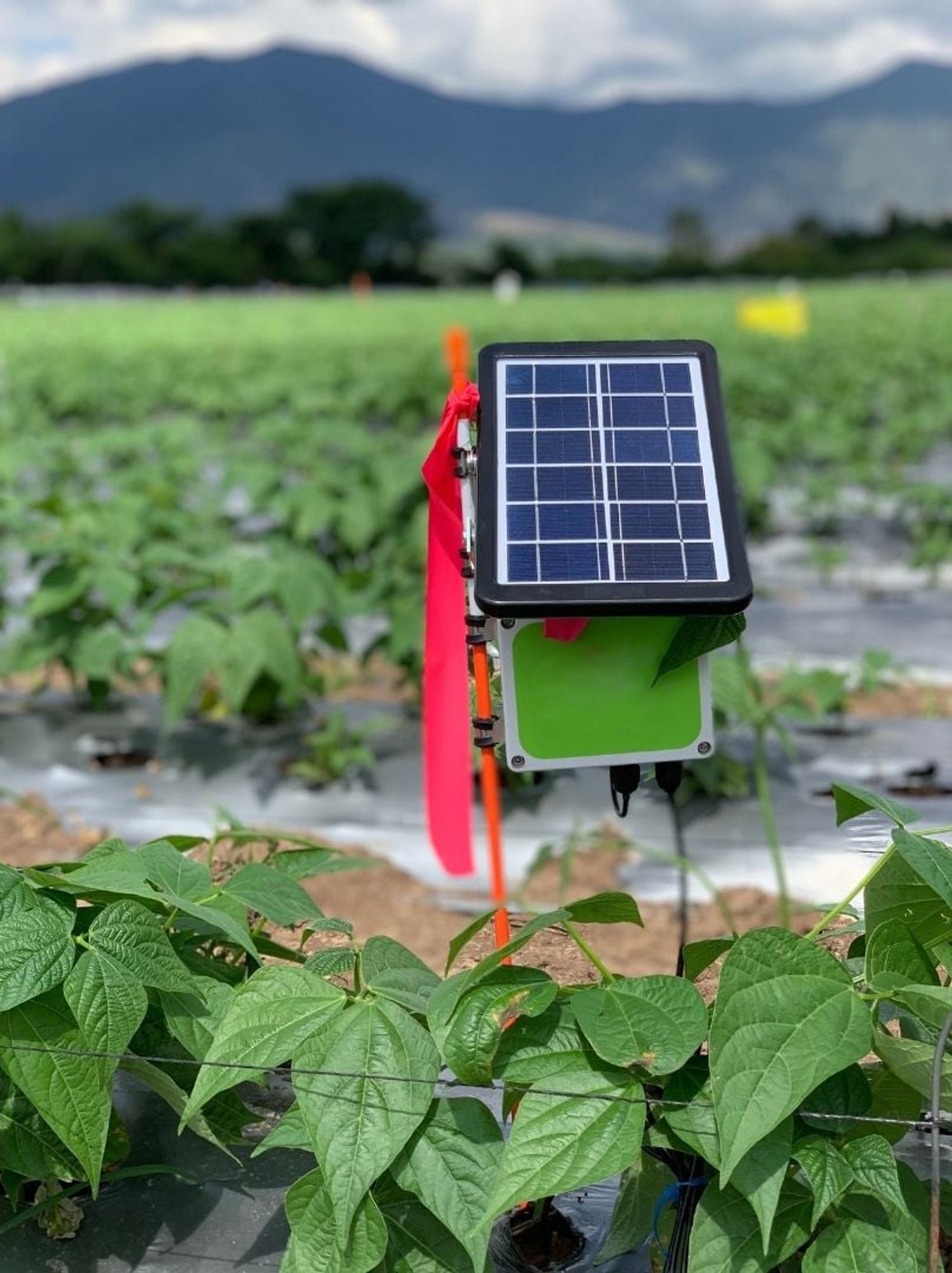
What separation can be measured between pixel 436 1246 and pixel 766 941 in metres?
0.41

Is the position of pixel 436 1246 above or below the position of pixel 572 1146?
below

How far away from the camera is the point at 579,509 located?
1445 millimetres

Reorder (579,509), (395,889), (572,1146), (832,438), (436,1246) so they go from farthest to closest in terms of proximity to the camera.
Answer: (832,438)
(395,889)
(579,509)
(436,1246)
(572,1146)

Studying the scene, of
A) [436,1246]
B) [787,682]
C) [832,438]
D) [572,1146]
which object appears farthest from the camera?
[832,438]

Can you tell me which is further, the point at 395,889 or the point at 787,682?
the point at 787,682

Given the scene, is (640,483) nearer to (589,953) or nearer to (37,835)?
(589,953)

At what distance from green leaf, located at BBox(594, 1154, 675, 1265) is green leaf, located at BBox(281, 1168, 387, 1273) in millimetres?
246

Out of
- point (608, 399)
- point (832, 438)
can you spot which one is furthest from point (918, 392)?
point (608, 399)

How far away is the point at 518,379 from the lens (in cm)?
157

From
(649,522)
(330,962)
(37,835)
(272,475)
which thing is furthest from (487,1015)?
(272,475)

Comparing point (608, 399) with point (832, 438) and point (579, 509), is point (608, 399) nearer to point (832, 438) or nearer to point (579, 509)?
point (579, 509)

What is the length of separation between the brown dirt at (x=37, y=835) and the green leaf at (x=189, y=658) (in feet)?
1.22

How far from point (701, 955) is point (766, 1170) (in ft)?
0.83

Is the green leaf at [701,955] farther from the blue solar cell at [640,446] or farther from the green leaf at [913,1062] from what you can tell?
the blue solar cell at [640,446]
